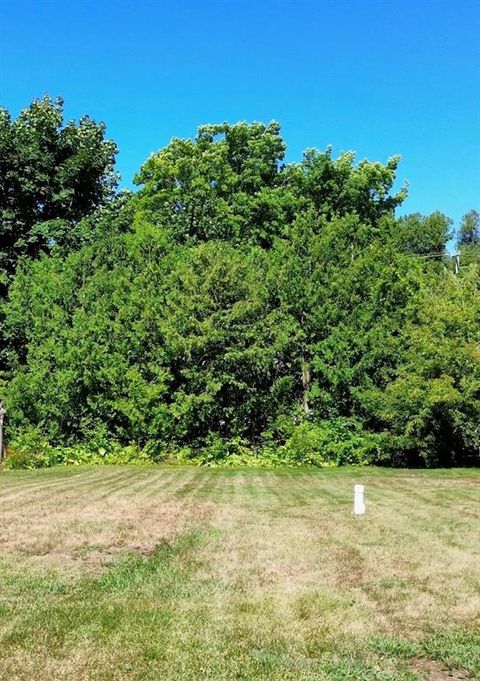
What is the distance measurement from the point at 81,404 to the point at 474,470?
13.7 m

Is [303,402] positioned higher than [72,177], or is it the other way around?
[72,177]

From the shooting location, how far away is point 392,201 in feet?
121

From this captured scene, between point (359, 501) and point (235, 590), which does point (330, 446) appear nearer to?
point (359, 501)

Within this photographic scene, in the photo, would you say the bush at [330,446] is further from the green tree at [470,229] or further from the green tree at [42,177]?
the green tree at [470,229]

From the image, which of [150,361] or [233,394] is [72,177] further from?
[233,394]

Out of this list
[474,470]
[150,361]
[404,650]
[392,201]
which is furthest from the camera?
[392,201]

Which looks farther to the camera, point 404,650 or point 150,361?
point 150,361

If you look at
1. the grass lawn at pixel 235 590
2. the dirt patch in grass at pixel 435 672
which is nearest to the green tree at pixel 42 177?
the grass lawn at pixel 235 590

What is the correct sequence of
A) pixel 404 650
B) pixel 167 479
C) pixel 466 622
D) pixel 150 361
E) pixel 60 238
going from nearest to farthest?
pixel 404 650 → pixel 466 622 → pixel 167 479 → pixel 150 361 → pixel 60 238

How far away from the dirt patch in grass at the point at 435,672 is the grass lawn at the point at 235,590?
0.01 m

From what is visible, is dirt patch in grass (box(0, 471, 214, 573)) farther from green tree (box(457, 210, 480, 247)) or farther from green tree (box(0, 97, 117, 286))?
green tree (box(457, 210, 480, 247))

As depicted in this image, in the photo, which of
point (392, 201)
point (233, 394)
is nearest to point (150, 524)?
point (233, 394)

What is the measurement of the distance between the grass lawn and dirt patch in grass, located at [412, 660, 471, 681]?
1 centimetres

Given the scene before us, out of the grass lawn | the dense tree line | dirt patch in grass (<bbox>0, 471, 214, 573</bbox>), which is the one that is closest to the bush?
the dense tree line
